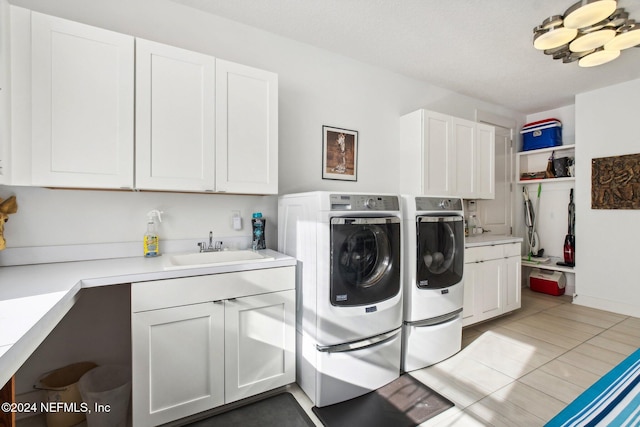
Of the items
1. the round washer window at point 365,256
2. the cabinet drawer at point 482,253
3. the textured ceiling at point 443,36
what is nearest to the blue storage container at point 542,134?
the textured ceiling at point 443,36

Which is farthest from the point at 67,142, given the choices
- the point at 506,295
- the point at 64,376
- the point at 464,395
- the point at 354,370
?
the point at 506,295

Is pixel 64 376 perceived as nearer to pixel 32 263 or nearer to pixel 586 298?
pixel 32 263

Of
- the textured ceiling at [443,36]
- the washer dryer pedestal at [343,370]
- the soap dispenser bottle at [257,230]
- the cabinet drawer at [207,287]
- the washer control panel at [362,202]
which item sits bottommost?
the washer dryer pedestal at [343,370]

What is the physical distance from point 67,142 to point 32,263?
0.79 metres

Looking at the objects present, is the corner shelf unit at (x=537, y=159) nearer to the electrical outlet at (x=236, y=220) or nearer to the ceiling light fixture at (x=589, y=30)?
the ceiling light fixture at (x=589, y=30)

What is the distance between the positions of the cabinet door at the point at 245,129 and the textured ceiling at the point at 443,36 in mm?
621

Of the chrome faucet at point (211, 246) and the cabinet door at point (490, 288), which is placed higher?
the chrome faucet at point (211, 246)

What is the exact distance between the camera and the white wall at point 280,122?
1.82 meters

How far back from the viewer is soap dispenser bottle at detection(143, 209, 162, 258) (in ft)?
6.44

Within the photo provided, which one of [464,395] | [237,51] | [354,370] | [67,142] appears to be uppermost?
[237,51]

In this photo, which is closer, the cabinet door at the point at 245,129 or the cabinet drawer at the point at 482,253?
the cabinet door at the point at 245,129

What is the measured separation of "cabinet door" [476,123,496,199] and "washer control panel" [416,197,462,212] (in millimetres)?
1256

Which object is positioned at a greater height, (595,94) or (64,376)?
(595,94)

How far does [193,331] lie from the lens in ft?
5.38
